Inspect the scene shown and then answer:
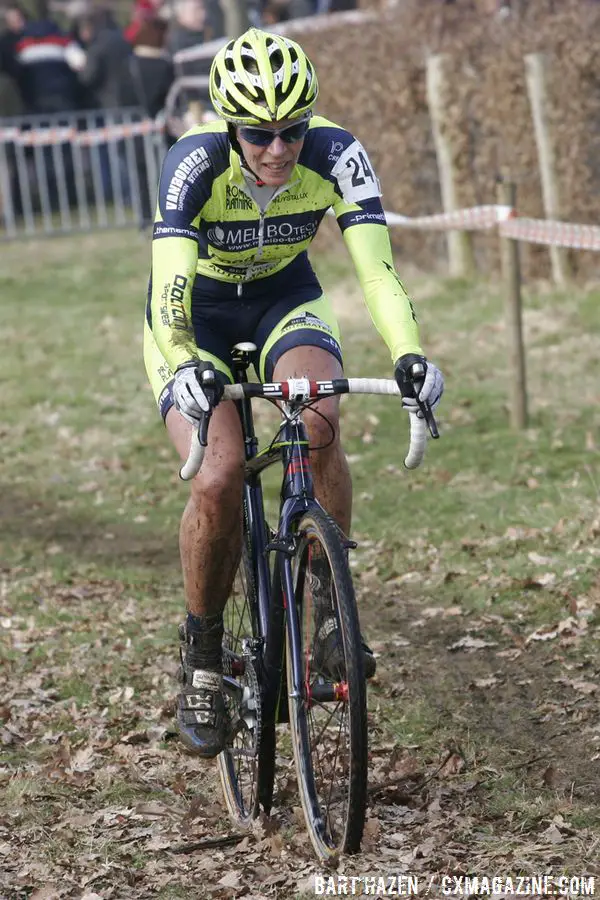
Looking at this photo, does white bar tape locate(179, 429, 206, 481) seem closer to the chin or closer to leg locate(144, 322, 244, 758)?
leg locate(144, 322, 244, 758)

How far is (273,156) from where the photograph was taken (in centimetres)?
505

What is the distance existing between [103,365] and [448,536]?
5.92 m

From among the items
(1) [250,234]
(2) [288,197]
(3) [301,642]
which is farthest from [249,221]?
(3) [301,642]

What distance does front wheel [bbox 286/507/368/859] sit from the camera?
4262mm

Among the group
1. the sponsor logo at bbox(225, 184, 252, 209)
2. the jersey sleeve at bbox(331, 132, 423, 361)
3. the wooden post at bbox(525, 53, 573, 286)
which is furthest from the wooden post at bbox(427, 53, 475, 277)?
the sponsor logo at bbox(225, 184, 252, 209)

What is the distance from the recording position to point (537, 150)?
13047mm

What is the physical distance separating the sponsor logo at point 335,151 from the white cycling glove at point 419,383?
1.20m

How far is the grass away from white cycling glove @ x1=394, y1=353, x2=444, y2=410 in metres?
1.55

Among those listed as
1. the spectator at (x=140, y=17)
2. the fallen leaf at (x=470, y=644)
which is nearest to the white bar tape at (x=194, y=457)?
the fallen leaf at (x=470, y=644)

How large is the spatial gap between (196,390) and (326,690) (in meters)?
1.06

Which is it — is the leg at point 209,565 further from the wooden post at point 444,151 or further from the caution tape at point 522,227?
the wooden post at point 444,151

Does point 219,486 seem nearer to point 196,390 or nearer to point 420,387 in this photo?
point 196,390

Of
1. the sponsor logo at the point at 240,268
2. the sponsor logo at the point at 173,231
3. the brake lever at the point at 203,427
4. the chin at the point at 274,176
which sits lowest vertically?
the brake lever at the point at 203,427

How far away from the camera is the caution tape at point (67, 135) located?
19984mm
